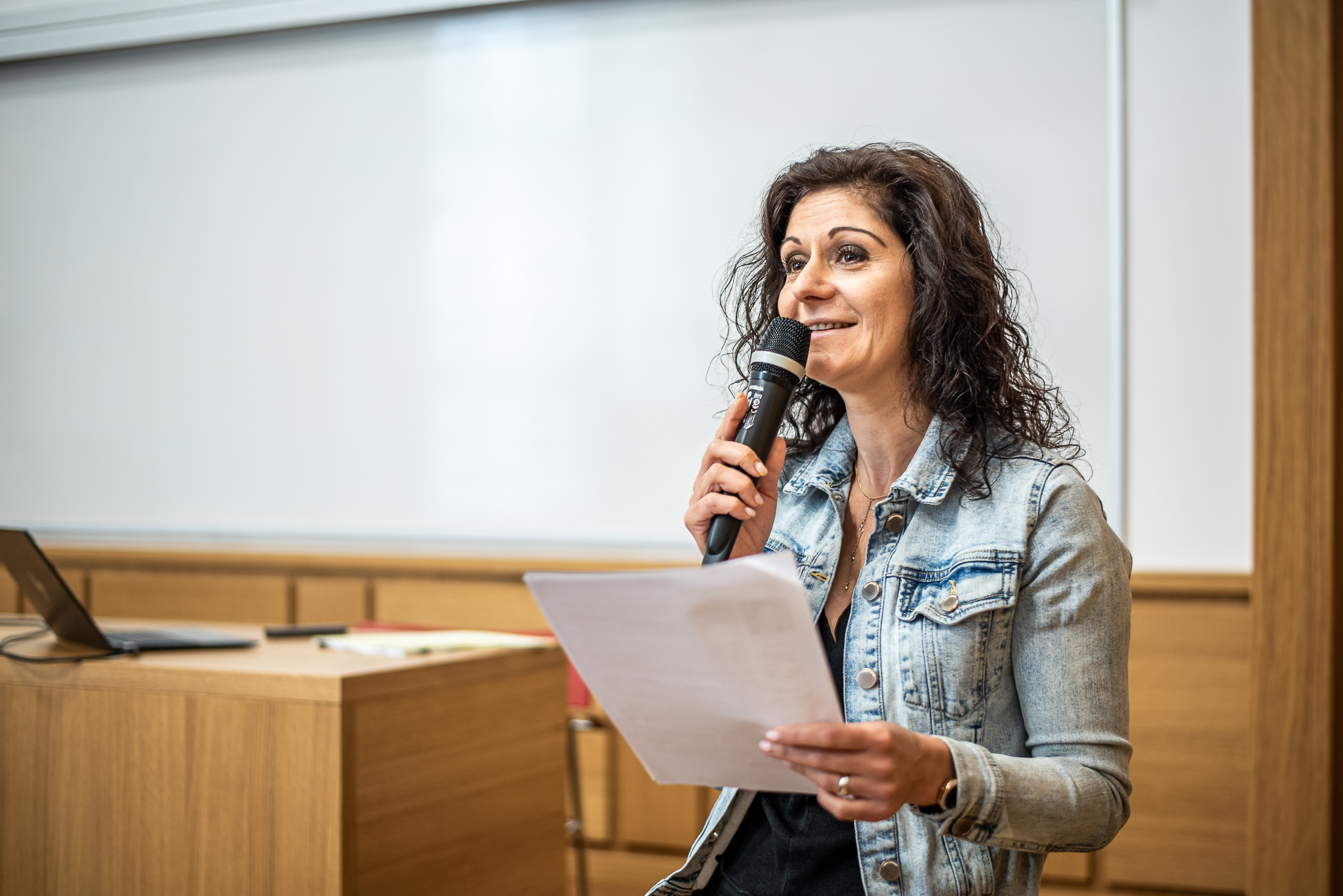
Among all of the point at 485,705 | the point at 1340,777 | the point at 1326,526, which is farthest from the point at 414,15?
the point at 1340,777

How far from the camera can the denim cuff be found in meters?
0.90

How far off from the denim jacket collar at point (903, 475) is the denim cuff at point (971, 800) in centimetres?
27

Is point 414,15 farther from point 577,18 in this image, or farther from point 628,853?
point 628,853

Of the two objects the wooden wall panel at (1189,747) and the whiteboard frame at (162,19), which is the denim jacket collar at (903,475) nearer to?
the wooden wall panel at (1189,747)

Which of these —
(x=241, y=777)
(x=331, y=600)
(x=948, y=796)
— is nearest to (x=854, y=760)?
(x=948, y=796)

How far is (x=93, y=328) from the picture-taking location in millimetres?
3707

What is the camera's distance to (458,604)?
310 centimetres

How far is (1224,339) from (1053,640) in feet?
6.30

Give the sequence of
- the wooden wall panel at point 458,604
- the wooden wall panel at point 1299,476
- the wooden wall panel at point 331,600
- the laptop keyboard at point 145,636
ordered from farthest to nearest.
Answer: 1. the wooden wall panel at point 331,600
2. the wooden wall panel at point 458,604
3. the wooden wall panel at point 1299,476
4. the laptop keyboard at point 145,636

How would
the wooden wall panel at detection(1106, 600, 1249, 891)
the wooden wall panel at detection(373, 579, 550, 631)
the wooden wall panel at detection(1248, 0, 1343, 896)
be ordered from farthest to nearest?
the wooden wall panel at detection(373, 579, 550, 631) < the wooden wall panel at detection(1106, 600, 1249, 891) < the wooden wall panel at detection(1248, 0, 1343, 896)

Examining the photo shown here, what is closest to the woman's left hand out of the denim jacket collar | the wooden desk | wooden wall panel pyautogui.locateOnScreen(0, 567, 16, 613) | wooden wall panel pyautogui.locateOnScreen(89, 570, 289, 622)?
the denim jacket collar

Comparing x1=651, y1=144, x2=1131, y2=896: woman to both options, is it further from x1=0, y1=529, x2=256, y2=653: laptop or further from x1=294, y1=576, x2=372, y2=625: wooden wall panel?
x1=294, y1=576, x2=372, y2=625: wooden wall panel

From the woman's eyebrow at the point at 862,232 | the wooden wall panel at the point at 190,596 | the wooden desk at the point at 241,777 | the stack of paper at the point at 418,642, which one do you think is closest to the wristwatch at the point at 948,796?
the woman's eyebrow at the point at 862,232

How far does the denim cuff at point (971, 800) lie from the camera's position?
0.90 m
